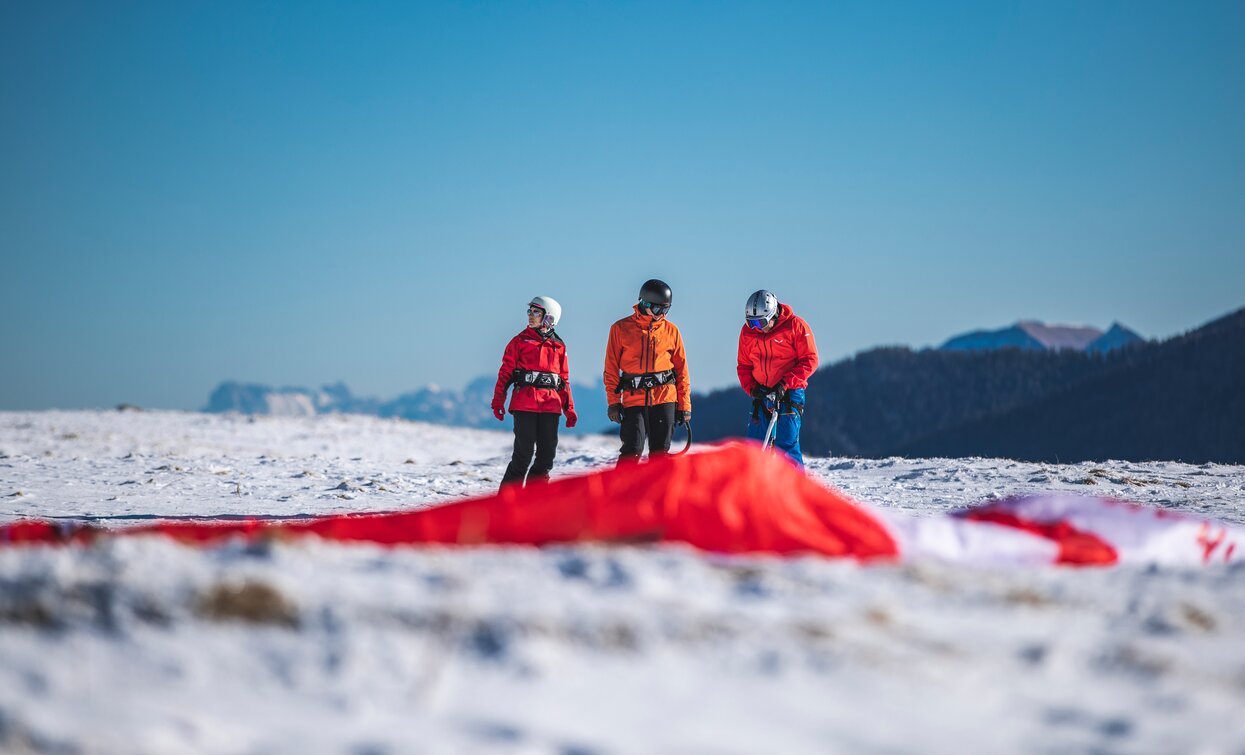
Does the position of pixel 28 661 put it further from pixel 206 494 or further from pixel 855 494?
Result: pixel 855 494

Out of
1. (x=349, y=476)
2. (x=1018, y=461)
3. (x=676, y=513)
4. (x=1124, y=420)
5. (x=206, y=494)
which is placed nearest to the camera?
(x=676, y=513)

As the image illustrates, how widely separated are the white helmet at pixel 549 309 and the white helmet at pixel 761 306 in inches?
68.4

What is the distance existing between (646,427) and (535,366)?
3.79 ft

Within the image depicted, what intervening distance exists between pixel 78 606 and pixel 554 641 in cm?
135

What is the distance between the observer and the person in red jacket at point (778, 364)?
785 cm

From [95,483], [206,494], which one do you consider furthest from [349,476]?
[95,483]

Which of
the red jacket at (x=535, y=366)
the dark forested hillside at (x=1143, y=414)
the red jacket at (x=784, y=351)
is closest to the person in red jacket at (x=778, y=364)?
the red jacket at (x=784, y=351)

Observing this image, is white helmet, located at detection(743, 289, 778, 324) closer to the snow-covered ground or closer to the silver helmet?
the silver helmet

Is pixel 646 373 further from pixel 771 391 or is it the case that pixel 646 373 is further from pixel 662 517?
pixel 662 517

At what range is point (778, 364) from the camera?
8.05 metres

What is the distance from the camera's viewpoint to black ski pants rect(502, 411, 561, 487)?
762 cm

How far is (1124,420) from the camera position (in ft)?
198

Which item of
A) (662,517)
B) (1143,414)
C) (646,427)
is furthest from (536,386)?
(1143,414)

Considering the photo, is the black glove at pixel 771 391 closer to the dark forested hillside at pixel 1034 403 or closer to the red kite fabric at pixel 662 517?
the red kite fabric at pixel 662 517
